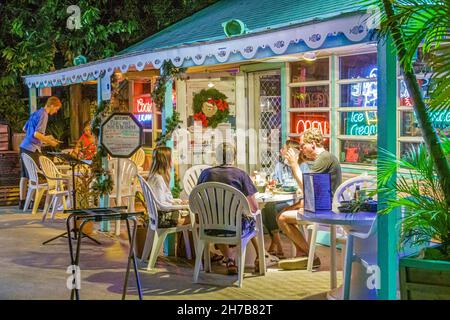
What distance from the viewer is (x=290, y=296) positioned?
6410 mm

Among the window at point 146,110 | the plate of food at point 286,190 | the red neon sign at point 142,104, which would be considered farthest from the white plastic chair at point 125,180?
the red neon sign at point 142,104

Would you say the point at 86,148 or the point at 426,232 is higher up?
the point at 86,148

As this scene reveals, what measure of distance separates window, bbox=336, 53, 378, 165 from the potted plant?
374cm

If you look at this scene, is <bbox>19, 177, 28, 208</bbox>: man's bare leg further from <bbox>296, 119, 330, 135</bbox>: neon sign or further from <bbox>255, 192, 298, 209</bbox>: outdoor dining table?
<bbox>255, 192, 298, 209</bbox>: outdoor dining table

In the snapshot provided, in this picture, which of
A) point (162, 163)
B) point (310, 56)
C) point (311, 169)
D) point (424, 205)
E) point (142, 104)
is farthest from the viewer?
point (142, 104)

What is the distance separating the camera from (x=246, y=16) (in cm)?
998

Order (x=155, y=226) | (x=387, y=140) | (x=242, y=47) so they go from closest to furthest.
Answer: (x=387, y=140) → (x=242, y=47) → (x=155, y=226)

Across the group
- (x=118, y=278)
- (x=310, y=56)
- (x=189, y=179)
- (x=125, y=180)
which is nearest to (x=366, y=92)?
(x=310, y=56)

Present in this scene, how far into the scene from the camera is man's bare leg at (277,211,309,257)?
7.51m

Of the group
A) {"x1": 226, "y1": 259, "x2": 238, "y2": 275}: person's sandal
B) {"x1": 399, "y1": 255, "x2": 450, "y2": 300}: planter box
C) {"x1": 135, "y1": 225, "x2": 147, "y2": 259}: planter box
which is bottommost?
{"x1": 226, "y1": 259, "x2": 238, "y2": 275}: person's sandal

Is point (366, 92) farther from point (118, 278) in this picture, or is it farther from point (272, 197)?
point (118, 278)

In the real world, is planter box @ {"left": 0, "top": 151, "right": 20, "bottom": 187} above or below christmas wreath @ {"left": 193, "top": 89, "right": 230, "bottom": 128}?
below

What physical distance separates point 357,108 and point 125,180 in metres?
3.35

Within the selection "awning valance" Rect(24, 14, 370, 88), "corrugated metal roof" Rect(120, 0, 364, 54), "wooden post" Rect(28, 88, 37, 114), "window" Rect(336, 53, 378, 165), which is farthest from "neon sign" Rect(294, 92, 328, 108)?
"wooden post" Rect(28, 88, 37, 114)
